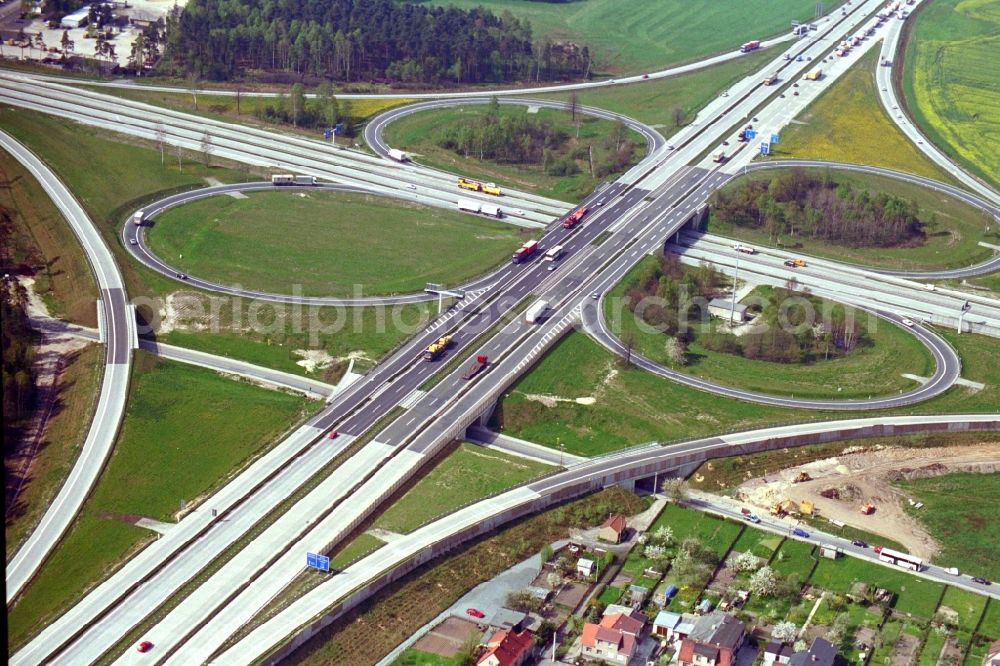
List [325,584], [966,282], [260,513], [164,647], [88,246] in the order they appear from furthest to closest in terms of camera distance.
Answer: [966,282]
[88,246]
[260,513]
[325,584]
[164,647]

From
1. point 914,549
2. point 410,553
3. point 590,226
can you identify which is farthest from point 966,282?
point 410,553

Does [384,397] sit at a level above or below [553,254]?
below

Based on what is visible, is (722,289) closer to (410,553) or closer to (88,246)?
(410,553)

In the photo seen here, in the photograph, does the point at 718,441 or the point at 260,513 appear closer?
the point at 260,513

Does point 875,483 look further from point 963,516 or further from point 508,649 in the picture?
point 508,649

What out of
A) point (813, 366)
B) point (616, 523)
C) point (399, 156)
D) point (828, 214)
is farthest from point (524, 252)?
point (616, 523)

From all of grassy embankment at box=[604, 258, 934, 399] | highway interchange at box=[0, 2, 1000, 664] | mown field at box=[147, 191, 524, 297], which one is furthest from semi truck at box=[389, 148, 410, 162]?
grassy embankment at box=[604, 258, 934, 399]
